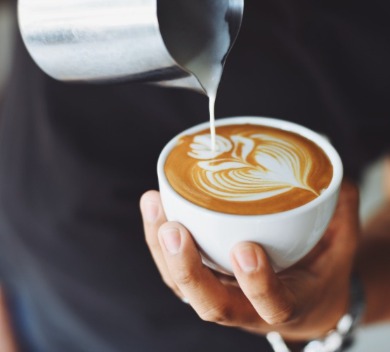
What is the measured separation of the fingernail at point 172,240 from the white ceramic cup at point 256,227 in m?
0.02

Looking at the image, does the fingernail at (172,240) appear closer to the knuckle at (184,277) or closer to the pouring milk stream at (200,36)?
the knuckle at (184,277)

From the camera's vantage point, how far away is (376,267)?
105 centimetres

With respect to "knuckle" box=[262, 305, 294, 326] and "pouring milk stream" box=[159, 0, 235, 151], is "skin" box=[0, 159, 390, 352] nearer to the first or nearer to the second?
→ "knuckle" box=[262, 305, 294, 326]

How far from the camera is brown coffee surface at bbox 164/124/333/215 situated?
0.60 metres

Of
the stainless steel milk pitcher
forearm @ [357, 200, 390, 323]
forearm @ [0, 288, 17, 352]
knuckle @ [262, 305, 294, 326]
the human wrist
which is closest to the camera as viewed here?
the stainless steel milk pitcher

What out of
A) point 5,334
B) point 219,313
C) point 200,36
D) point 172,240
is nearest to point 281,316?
point 219,313

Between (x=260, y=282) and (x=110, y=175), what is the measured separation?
513 millimetres

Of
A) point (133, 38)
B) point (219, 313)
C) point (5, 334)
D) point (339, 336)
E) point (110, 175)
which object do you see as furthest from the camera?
point (5, 334)

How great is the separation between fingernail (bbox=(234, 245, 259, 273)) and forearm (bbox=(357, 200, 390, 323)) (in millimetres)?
512

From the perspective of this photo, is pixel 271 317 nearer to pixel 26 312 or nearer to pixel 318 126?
pixel 318 126

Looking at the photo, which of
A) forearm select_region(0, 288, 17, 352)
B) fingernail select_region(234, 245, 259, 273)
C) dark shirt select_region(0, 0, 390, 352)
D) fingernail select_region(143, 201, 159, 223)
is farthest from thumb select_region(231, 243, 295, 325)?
forearm select_region(0, 288, 17, 352)

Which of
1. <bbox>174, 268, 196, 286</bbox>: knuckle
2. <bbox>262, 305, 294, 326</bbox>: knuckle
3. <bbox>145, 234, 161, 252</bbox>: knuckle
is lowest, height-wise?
<bbox>262, 305, 294, 326</bbox>: knuckle

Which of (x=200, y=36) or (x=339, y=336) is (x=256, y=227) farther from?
(x=339, y=336)

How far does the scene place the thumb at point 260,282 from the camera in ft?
1.83
